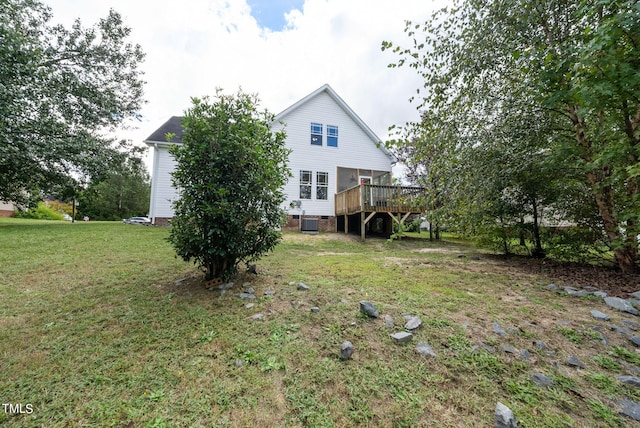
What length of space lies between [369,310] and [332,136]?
478 inches

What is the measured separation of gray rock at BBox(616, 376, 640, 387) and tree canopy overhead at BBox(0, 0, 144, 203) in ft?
39.6

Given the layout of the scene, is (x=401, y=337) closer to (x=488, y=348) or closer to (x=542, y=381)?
(x=488, y=348)

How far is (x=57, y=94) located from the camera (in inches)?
378

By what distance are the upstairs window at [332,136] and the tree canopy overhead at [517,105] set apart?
978 centimetres

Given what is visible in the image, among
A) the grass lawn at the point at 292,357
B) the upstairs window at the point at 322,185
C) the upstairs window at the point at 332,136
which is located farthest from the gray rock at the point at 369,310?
the upstairs window at the point at 332,136

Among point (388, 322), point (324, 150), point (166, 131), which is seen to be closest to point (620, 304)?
point (388, 322)

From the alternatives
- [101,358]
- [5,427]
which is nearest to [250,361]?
→ [101,358]

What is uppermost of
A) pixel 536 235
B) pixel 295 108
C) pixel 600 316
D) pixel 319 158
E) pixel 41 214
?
pixel 295 108

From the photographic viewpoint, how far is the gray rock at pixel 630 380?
1.84 m

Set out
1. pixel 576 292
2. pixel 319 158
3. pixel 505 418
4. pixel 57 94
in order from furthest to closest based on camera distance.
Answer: pixel 319 158
pixel 57 94
pixel 576 292
pixel 505 418

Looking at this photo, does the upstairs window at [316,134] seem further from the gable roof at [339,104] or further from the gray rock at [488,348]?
the gray rock at [488,348]

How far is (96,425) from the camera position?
1523mm

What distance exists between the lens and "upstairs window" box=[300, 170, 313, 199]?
13102 millimetres

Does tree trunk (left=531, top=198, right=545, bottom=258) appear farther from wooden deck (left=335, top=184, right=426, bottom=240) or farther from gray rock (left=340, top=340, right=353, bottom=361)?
gray rock (left=340, top=340, right=353, bottom=361)
